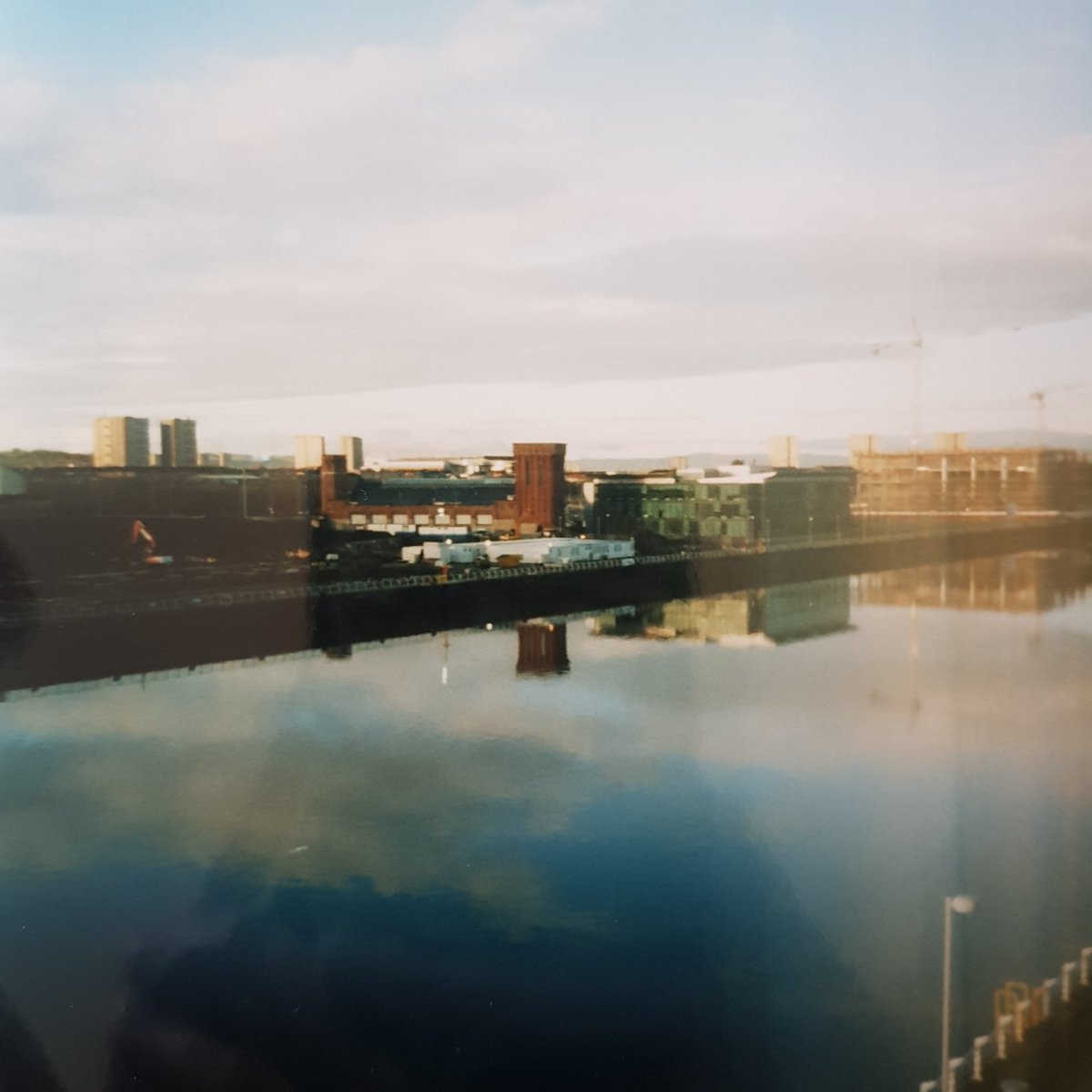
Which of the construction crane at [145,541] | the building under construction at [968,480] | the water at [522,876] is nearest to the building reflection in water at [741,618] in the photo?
the water at [522,876]

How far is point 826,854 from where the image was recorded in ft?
34.1

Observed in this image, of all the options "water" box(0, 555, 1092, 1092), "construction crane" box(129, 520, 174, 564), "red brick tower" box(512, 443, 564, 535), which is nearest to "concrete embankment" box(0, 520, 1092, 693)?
"water" box(0, 555, 1092, 1092)

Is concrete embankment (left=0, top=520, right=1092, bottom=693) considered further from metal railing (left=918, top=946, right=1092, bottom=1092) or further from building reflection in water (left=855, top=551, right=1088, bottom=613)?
metal railing (left=918, top=946, right=1092, bottom=1092)

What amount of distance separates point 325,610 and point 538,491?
15.1 metres

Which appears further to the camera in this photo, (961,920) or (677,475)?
(677,475)

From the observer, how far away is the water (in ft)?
23.3

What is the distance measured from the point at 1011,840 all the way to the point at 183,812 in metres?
9.39

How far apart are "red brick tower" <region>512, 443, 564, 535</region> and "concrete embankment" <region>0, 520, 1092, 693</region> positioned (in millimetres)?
4513

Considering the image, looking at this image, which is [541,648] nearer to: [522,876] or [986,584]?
[522,876]

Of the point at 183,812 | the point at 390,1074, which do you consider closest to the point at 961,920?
the point at 390,1074

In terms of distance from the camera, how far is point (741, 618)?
2867 cm

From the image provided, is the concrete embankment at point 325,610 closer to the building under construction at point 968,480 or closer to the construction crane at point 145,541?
the construction crane at point 145,541

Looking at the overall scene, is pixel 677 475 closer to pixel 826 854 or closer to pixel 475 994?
pixel 826 854

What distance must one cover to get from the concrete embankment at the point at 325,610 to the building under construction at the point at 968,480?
979 centimetres
